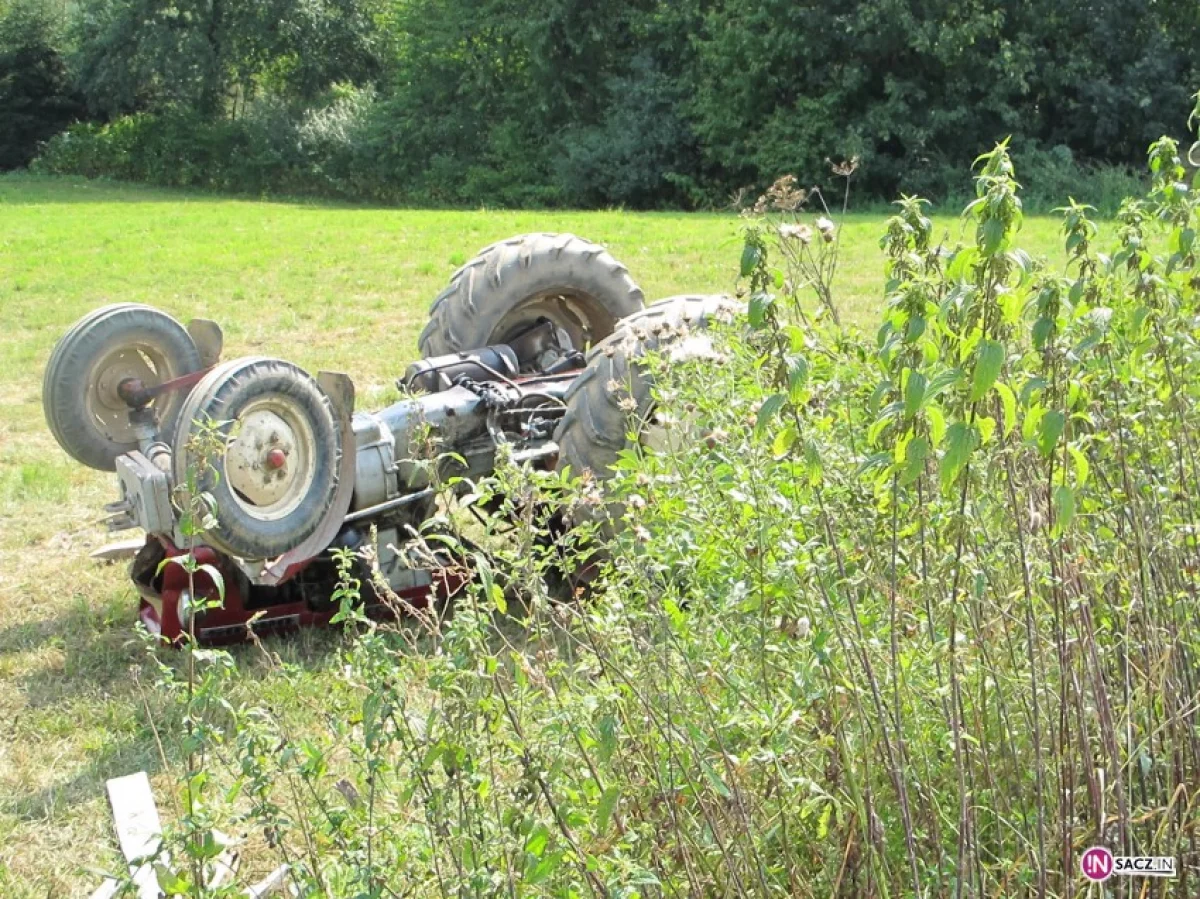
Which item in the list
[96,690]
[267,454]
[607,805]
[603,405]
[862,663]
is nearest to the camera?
[607,805]

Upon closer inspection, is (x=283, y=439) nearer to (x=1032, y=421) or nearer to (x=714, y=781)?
(x=714, y=781)

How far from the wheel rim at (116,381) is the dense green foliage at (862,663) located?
2.90 m

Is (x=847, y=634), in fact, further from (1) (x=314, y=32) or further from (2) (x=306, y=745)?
(1) (x=314, y=32)

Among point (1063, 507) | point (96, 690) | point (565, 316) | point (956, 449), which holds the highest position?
point (956, 449)

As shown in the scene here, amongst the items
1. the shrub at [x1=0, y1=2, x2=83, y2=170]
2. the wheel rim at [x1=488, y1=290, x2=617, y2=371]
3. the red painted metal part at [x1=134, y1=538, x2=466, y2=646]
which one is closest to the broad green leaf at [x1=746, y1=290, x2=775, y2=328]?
the red painted metal part at [x1=134, y1=538, x2=466, y2=646]

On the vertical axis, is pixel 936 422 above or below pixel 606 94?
below

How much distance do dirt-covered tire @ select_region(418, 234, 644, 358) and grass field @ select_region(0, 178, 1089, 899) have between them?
172cm

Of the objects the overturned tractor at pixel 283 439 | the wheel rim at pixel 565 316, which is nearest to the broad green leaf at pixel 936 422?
the overturned tractor at pixel 283 439

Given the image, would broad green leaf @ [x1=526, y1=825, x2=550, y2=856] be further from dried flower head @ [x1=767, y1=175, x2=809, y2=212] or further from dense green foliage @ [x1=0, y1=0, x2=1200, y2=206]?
dense green foliage @ [x1=0, y1=0, x2=1200, y2=206]

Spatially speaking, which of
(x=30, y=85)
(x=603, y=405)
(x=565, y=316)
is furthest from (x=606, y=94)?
(x=603, y=405)

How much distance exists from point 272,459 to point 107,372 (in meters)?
1.00

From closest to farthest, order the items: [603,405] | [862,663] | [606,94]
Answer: [862,663]
[603,405]
[606,94]

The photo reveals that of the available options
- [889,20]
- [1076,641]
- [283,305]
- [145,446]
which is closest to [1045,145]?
[889,20]

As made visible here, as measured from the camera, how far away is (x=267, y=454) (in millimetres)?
4840
